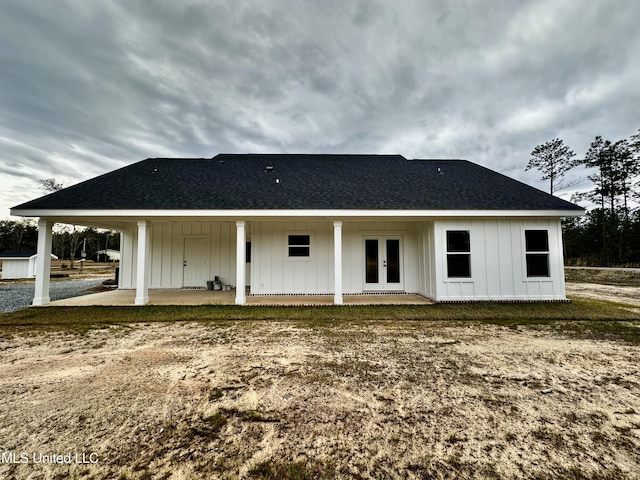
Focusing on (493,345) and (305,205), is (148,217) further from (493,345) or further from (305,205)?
(493,345)

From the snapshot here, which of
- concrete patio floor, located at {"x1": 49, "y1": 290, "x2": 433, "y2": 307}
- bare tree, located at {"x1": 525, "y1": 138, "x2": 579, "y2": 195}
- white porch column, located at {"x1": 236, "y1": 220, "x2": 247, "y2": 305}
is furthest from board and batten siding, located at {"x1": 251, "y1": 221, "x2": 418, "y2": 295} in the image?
bare tree, located at {"x1": 525, "y1": 138, "x2": 579, "y2": 195}

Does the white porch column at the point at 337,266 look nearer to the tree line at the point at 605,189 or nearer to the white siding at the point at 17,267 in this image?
the white siding at the point at 17,267

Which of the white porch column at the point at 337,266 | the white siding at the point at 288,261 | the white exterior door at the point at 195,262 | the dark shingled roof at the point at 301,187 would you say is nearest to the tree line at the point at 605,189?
the dark shingled roof at the point at 301,187

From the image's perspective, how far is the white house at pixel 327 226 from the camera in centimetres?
790

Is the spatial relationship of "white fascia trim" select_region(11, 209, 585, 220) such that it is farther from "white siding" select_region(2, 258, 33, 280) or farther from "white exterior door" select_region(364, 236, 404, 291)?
"white siding" select_region(2, 258, 33, 280)

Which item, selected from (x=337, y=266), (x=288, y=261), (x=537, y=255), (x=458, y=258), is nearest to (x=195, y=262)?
(x=288, y=261)

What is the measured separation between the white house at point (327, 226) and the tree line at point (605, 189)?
62.6 ft

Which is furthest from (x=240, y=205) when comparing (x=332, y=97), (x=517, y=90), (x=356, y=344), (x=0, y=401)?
(x=517, y=90)

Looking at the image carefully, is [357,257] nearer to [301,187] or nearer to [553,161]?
[301,187]

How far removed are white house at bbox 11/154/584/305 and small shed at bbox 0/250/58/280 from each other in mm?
10717

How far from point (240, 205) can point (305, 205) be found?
6.37 ft

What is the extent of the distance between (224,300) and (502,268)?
8824 millimetres

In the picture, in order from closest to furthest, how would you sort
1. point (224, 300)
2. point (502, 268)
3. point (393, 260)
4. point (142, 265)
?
point (142, 265) → point (502, 268) → point (224, 300) → point (393, 260)

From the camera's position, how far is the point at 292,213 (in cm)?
779
